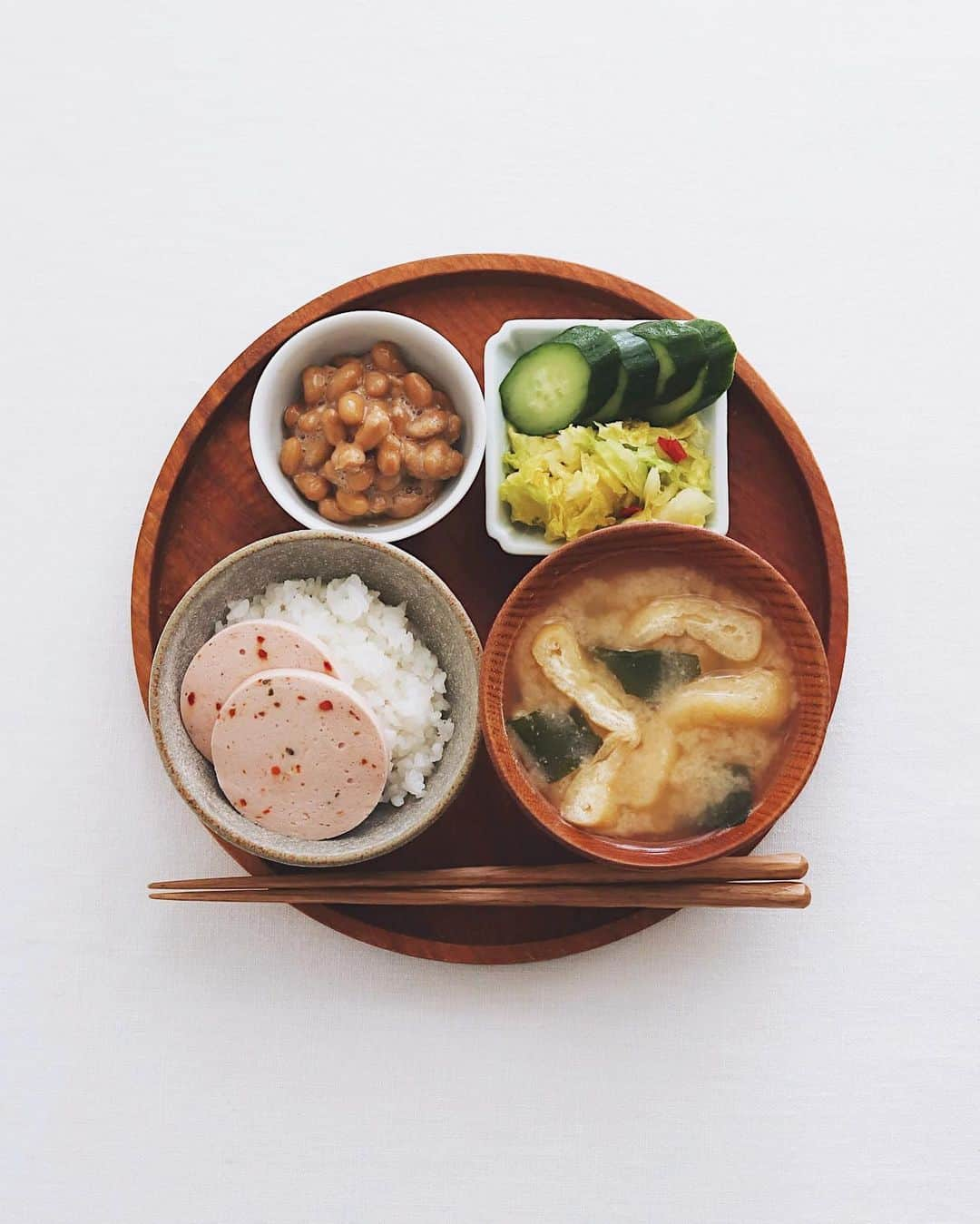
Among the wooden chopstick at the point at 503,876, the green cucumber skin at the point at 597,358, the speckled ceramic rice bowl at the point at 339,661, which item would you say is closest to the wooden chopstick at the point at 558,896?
the wooden chopstick at the point at 503,876

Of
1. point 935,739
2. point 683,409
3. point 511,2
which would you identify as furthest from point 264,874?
point 511,2

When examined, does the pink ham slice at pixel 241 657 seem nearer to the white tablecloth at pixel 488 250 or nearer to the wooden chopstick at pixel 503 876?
the wooden chopstick at pixel 503 876

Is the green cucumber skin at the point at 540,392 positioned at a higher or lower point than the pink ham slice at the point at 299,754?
higher

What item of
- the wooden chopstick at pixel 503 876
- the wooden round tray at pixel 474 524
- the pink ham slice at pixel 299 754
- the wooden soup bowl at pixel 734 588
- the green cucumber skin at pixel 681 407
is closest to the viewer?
the wooden soup bowl at pixel 734 588

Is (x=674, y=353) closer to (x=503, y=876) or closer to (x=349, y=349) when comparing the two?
(x=349, y=349)

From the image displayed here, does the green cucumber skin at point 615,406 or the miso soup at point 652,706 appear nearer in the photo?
the miso soup at point 652,706

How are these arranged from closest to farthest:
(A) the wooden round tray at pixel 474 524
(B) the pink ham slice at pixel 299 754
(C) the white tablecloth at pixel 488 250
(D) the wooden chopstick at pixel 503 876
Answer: (B) the pink ham slice at pixel 299 754, (D) the wooden chopstick at pixel 503 876, (A) the wooden round tray at pixel 474 524, (C) the white tablecloth at pixel 488 250

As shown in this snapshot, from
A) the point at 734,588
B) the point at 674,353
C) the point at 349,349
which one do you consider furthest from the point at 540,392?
the point at 734,588
